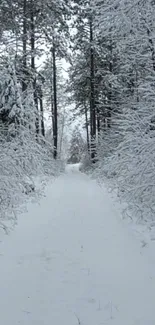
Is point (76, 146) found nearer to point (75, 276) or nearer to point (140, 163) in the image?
point (140, 163)

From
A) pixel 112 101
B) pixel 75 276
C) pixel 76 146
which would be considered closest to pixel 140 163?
pixel 75 276

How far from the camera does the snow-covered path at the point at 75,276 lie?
307cm

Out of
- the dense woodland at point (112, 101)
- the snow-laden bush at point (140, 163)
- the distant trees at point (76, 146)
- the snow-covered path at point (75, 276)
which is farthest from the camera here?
the distant trees at point (76, 146)

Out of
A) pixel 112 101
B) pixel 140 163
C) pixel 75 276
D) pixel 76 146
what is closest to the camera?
pixel 75 276

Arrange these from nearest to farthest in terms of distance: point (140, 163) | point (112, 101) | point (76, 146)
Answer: point (140, 163) → point (112, 101) → point (76, 146)

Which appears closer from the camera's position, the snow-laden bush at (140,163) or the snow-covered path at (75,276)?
the snow-covered path at (75,276)

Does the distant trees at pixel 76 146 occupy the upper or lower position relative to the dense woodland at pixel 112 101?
lower

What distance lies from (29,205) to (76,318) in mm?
5753

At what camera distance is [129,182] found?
694 cm

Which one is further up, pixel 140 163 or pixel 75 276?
pixel 140 163

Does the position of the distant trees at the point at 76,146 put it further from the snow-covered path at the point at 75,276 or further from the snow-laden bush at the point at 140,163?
the snow-covered path at the point at 75,276

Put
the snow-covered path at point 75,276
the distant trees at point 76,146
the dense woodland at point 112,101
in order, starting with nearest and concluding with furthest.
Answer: the snow-covered path at point 75,276, the dense woodland at point 112,101, the distant trees at point 76,146

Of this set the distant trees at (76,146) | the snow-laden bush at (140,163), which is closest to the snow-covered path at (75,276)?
the snow-laden bush at (140,163)

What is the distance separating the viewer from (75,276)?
3.95 m
